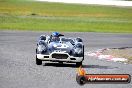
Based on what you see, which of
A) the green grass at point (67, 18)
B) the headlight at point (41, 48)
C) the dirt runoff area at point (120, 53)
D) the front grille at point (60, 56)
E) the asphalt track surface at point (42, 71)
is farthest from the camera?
the green grass at point (67, 18)

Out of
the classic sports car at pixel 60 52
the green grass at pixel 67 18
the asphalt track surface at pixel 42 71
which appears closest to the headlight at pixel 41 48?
the classic sports car at pixel 60 52

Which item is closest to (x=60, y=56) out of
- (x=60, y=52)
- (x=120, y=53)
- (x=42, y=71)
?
(x=60, y=52)

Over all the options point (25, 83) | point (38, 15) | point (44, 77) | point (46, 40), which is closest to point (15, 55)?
point (46, 40)

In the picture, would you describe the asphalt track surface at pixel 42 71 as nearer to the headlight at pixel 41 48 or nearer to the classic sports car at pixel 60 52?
the classic sports car at pixel 60 52

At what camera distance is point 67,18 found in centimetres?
6788

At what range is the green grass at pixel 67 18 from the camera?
54750mm

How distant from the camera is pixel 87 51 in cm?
2959

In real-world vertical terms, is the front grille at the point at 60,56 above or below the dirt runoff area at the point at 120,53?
above

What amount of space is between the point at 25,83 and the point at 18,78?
4.07ft

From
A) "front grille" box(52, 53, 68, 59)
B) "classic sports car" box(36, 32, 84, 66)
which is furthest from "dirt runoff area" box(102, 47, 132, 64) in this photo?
"front grille" box(52, 53, 68, 59)

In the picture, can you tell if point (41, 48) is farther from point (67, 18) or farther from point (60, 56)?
point (67, 18)

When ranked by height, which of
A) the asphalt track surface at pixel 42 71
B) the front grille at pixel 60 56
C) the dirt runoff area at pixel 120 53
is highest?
the front grille at pixel 60 56

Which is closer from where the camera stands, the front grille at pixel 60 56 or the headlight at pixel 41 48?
the front grille at pixel 60 56

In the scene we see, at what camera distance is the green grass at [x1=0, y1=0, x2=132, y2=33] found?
54750 mm
